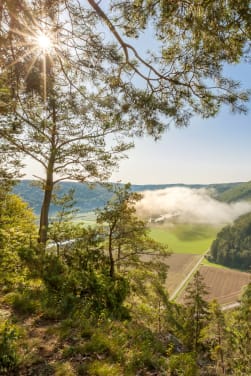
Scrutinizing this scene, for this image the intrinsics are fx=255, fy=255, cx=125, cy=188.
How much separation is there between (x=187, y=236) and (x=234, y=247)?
1635 inches

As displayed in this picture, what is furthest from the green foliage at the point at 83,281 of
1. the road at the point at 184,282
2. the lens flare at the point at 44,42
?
the road at the point at 184,282

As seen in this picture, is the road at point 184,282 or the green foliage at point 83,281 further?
the road at point 184,282

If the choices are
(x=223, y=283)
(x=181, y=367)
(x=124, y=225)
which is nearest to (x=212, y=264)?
(x=223, y=283)

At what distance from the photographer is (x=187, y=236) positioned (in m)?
140

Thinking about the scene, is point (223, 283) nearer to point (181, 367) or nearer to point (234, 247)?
point (234, 247)

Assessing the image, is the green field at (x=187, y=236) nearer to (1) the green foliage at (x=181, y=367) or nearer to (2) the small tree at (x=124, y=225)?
(2) the small tree at (x=124, y=225)

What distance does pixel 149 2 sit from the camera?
4074 mm

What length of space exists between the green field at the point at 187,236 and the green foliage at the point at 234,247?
8.85 m

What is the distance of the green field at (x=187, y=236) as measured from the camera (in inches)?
4370

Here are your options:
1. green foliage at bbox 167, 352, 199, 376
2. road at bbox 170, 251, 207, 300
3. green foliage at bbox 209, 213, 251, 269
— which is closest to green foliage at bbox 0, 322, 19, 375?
green foliage at bbox 167, 352, 199, 376

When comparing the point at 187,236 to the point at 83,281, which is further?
the point at 187,236

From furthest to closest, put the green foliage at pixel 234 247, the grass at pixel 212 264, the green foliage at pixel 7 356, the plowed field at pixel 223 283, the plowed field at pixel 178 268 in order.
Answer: the green foliage at pixel 234 247 → the grass at pixel 212 264 → the plowed field at pixel 178 268 → the plowed field at pixel 223 283 → the green foliage at pixel 7 356

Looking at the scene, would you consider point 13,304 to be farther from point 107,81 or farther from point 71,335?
point 107,81

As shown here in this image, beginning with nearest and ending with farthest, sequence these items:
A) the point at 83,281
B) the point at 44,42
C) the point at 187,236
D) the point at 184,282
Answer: the point at 44,42 → the point at 83,281 → the point at 184,282 → the point at 187,236
